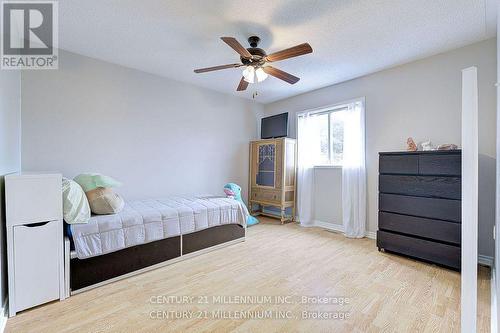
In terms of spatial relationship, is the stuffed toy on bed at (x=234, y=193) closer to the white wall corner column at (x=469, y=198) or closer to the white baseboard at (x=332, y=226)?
the white baseboard at (x=332, y=226)

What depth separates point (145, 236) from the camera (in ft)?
7.74

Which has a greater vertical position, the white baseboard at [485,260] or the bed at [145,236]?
the bed at [145,236]

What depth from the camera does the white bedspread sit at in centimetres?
202

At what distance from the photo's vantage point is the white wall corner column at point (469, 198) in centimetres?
108

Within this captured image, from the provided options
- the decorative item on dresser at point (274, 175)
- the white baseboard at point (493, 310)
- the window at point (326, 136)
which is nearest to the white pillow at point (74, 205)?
the decorative item on dresser at point (274, 175)

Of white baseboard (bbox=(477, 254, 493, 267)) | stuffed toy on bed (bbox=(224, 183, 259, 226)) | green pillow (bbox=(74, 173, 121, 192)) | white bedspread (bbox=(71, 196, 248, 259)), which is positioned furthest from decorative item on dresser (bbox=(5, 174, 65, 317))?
white baseboard (bbox=(477, 254, 493, 267))

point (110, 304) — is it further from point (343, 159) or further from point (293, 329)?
point (343, 159)

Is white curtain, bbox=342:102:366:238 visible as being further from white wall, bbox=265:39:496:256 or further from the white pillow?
the white pillow

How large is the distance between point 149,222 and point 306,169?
2.83m

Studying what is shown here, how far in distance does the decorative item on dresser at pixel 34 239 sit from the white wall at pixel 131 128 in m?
1.11

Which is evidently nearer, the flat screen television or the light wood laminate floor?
the light wood laminate floor

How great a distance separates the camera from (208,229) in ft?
9.59

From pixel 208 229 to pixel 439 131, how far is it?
3.14 m

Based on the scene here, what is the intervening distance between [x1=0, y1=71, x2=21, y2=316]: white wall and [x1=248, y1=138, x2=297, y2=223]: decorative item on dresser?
3.47 meters
